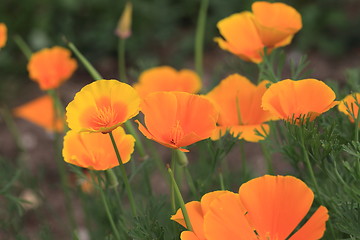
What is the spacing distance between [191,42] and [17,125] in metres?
0.79

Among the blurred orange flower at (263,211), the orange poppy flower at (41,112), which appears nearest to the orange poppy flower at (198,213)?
the blurred orange flower at (263,211)

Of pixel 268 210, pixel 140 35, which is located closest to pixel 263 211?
pixel 268 210

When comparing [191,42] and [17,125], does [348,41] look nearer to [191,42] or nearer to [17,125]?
[191,42]

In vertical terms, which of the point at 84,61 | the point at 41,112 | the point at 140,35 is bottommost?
the point at 140,35

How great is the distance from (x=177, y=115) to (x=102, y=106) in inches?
3.5

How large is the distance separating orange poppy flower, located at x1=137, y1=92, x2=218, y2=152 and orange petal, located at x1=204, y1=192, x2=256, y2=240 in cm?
8

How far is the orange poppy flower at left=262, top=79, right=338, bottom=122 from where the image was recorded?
27.4 inches

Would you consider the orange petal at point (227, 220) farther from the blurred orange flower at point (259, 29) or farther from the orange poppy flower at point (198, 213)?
the blurred orange flower at point (259, 29)

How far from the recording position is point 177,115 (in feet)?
2.35

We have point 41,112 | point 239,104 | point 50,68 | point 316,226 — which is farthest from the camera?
point 41,112

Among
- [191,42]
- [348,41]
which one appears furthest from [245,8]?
[348,41]

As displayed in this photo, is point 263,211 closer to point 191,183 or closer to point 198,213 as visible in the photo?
point 198,213

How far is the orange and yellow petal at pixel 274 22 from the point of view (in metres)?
0.86

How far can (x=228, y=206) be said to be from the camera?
0.64 meters
